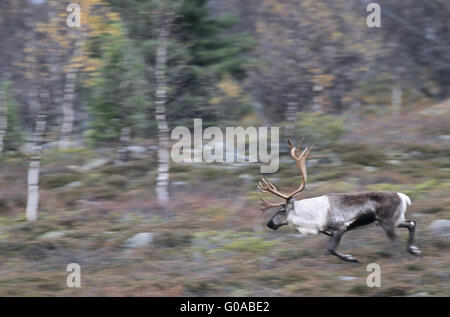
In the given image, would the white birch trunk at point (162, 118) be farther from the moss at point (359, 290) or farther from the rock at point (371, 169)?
the moss at point (359, 290)

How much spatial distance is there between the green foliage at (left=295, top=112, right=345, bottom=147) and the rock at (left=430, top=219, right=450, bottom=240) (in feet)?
22.3

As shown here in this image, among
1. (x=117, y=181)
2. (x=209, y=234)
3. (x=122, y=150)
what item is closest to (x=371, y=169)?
(x=209, y=234)

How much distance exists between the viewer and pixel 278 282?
411 inches

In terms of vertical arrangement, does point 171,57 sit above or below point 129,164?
above

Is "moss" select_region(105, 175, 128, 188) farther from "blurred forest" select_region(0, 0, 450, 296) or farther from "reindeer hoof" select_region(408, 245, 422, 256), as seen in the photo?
"reindeer hoof" select_region(408, 245, 422, 256)

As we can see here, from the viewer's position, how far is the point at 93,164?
19.6 meters

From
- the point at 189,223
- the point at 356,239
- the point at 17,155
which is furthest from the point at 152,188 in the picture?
the point at 356,239

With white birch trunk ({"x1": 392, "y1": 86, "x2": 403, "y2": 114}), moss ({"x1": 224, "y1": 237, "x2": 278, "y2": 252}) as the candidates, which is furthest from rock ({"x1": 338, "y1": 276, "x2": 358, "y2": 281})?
white birch trunk ({"x1": 392, "y1": 86, "x2": 403, "y2": 114})

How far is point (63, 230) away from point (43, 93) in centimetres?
327

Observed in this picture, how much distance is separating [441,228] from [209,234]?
4.49 meters

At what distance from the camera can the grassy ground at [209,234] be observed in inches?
412

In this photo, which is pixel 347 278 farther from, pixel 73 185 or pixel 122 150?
pixel 122 150
